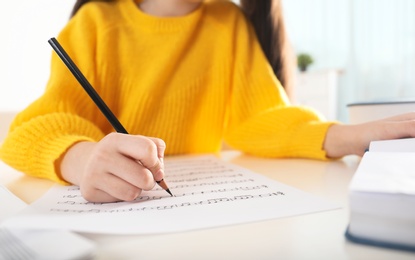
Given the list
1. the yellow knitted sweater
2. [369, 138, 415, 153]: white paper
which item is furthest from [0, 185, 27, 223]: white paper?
[369, 138, 415, 153]: white paper

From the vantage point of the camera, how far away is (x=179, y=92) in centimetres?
Answer: 69

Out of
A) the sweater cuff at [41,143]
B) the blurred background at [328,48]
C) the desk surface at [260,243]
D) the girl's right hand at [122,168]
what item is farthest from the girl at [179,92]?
the blurred background at [328,48]

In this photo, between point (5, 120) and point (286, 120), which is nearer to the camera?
point (286, 120)

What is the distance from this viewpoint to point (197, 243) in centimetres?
22

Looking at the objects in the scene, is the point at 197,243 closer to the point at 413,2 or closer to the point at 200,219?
the point at 200,219

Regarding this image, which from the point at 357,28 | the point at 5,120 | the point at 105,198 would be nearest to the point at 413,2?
the point at 357,28

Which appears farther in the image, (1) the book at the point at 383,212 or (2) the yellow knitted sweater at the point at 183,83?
(2) the yellow knitted sweater at the point at 183,83

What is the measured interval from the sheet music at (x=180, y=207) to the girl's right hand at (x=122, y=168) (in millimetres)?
11

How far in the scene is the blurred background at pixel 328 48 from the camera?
1.86 metres

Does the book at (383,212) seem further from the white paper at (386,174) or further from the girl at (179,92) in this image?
the girl at (179,92)

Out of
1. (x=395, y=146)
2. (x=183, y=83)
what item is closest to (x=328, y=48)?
(x=183, y=83)

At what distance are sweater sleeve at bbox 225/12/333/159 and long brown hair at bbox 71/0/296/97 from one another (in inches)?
1.0

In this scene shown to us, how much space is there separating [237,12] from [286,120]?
31cm

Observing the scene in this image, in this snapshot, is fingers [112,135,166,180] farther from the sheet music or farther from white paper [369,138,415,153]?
white paper [369,138,415,153]
